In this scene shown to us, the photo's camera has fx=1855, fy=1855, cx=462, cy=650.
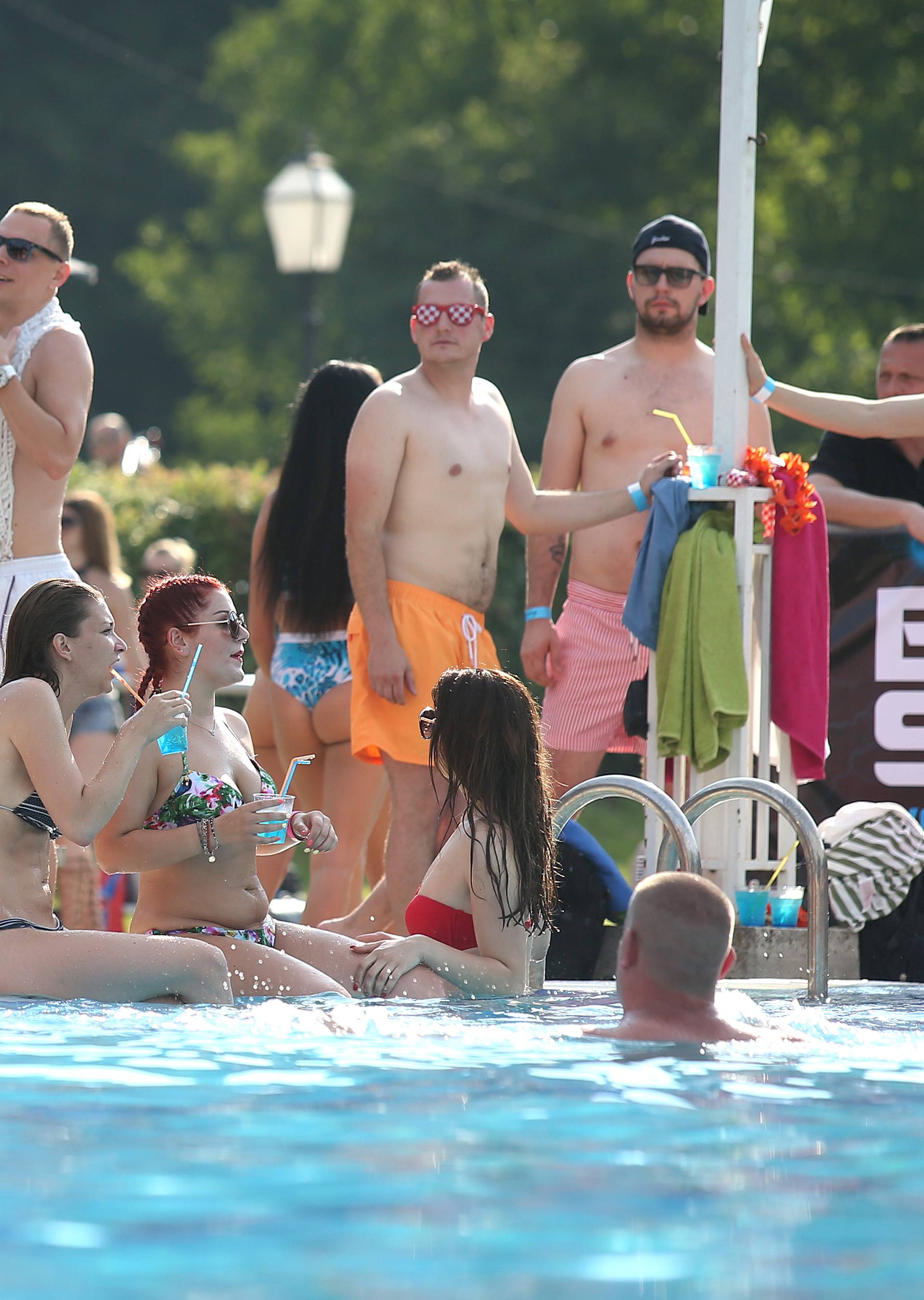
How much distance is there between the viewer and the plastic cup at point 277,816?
198 inches

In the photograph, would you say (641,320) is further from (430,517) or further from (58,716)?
(58,716)

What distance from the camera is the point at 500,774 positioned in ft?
16.7

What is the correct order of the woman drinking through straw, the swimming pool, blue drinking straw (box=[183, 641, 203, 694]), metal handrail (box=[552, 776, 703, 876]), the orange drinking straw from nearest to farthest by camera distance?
1. the swimming pool
2. the woman drinking through straw
3. metal handrail (box=[552, 776, 703, 876])
4. the orange drinking straw
5. blue drinking straw (box=[183, 641, 203, 694])

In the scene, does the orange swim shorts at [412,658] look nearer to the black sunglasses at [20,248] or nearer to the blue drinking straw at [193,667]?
the blue drinking straw at [193,667]

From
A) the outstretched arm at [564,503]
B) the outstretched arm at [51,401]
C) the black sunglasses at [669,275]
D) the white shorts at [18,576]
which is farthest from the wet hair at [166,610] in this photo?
the black sunglasses at [669,275]

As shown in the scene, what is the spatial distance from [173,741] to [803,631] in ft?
7.59

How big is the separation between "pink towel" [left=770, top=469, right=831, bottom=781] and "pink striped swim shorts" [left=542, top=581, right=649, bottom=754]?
0.70m

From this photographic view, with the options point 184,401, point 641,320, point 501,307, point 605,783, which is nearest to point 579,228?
point 501,307

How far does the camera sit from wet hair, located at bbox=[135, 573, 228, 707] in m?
5.40

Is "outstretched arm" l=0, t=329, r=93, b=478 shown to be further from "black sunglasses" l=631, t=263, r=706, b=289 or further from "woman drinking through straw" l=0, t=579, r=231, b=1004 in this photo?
"black sunglasses" l=631, t=263, r=706, b=289

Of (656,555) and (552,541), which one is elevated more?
(552,541)

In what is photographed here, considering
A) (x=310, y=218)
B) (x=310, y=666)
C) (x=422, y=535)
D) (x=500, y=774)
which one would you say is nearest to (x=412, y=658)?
(x=422, y=535)

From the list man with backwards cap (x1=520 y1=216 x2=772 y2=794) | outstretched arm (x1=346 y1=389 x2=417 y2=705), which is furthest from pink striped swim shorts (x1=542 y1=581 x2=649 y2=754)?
outstretched arm (x1=346 y1=389 x2=417 y2=705)

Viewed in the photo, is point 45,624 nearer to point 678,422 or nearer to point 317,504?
point 317,504
